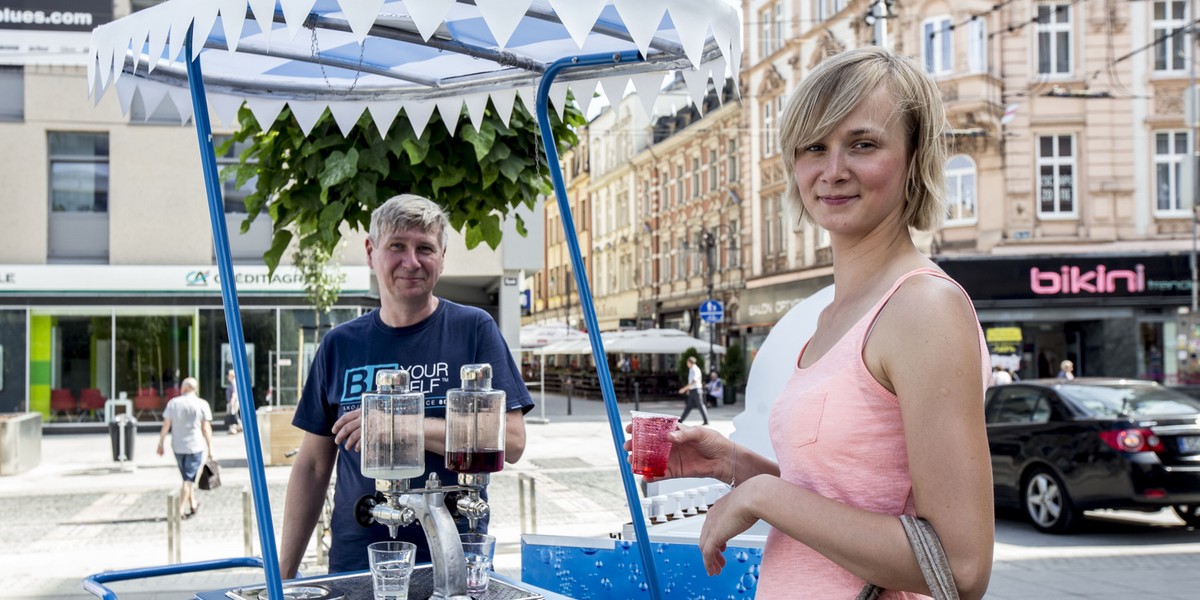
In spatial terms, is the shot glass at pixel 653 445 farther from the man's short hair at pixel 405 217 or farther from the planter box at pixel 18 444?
the planter box at pixel 18 444

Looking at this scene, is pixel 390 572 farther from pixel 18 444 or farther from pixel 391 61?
pixel 18 444

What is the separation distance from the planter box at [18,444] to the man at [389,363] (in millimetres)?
15750

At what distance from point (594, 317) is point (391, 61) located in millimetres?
1370

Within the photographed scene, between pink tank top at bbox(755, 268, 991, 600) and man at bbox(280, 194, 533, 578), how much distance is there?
6.56ft

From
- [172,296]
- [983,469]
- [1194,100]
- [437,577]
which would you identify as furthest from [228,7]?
[1194,100]

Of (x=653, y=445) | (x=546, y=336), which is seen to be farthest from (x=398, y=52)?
(x=546, y=336)

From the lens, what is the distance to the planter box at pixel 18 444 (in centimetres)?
1723

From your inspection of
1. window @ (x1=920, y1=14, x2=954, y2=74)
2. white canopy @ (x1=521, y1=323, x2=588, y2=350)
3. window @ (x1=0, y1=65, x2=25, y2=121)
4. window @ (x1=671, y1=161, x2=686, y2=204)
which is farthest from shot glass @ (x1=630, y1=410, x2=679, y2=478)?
window @ (x1=671, y1=161, x2=686, y2=204)

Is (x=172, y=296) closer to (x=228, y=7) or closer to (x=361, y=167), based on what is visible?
(x=361, y=167)

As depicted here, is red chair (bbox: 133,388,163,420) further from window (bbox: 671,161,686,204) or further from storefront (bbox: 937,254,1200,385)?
window (bbox: 671,161,686,204)

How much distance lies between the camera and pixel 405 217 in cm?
375

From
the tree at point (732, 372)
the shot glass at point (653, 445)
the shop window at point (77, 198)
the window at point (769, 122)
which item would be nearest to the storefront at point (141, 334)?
the shop window at point (77, 198)

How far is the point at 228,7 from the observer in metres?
2.55

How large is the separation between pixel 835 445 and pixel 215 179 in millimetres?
2006
